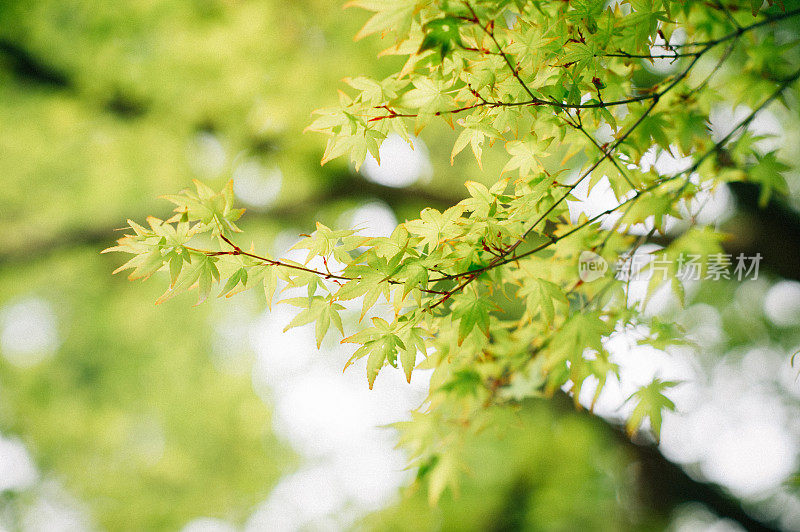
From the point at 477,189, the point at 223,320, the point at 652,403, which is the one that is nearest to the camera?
the point at 477,189

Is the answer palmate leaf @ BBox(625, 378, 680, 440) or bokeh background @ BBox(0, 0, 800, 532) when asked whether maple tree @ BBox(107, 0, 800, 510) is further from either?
bokeh background @ BBox(0, 0, 800, 532)

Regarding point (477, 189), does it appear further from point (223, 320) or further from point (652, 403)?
point (223, 320)

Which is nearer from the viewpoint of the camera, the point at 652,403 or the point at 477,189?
the point at 477,189

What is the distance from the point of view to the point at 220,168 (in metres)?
4.18

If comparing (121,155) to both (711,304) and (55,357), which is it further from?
(711,304)

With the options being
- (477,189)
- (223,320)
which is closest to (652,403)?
(477,189)

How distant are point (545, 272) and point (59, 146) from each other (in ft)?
14.9

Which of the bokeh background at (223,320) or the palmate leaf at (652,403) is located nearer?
the palmate leaf at (652,403)

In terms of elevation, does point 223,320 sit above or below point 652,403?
above

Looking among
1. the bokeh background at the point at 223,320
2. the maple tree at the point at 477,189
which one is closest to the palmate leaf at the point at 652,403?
the maple tree at the point at 477,189

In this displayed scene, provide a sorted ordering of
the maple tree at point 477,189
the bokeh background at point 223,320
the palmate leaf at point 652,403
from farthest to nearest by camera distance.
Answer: the bokeh background at point 223,320, the palmate leaf at point 652,403, the maple tree at point 477,189

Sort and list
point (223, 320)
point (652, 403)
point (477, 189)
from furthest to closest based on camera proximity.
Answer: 1. point (223, 320)
2. point (652, 403)
3. point (477, 189)

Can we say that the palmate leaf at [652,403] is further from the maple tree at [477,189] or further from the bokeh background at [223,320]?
the bokeh background at [223,320]

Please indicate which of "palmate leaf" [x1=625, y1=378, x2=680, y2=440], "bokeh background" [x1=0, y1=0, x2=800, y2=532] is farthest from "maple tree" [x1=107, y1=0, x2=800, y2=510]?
"bokeh background" [x1=0, y1=0, x2=800, y2=532]
